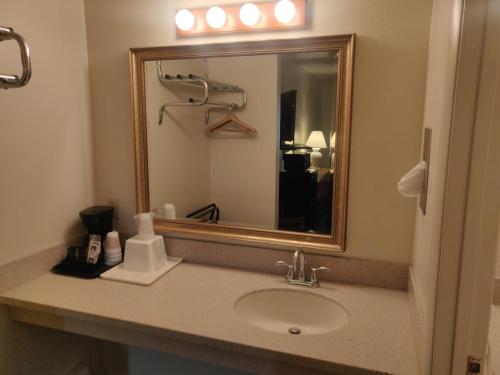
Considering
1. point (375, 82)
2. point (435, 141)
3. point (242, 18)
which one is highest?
point (242, 18)

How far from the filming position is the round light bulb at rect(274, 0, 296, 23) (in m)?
1.27

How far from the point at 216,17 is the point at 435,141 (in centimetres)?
95

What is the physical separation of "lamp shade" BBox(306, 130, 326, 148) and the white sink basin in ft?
1.84

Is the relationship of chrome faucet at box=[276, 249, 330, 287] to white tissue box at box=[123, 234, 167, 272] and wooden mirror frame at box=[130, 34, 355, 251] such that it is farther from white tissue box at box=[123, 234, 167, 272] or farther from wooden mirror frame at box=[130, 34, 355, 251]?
white tissue box at box=[123, 234, 167, 272]

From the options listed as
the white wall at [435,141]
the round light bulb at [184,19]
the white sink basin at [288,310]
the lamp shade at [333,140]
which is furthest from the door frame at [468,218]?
the round light bulb at [184,19]

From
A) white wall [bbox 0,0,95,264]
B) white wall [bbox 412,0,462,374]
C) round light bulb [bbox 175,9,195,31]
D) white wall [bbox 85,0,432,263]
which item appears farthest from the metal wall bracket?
white wall [bbox 0,0,95,264]

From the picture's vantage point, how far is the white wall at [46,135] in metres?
1.27

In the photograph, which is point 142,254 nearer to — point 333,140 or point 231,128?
point 231,128

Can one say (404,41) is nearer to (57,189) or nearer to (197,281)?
(197,281)

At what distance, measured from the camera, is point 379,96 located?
1.24 meters

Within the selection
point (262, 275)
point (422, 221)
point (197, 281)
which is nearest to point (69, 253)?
point (197, 281)

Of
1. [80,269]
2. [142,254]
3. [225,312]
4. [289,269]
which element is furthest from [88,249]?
[289,269]

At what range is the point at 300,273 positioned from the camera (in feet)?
4.50

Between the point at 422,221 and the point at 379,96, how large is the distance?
468 mm
